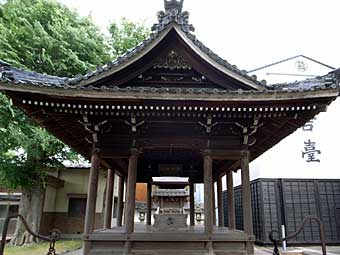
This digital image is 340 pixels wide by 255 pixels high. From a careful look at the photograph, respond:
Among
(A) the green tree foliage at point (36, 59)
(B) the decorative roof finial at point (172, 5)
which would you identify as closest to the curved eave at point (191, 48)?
(B) the decorative roof finial at point (172, 5)

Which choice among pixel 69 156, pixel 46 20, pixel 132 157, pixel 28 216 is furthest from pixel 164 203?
pixel 46 20

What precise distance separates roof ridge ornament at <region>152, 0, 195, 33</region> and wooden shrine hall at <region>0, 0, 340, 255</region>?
0.03 metres

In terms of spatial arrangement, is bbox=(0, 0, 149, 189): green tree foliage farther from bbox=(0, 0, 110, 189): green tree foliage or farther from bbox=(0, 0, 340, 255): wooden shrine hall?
bbox=(0, 0, 340, 255): wooden shrine hall

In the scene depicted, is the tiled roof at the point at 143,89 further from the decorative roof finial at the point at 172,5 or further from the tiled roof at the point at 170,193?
the tiled roof at the point at 170,193

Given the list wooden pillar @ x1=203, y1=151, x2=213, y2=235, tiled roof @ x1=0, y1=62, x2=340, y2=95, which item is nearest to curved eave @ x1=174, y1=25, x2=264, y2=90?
tiled roof @ x1=0, y1=62, x2=340, y2=95

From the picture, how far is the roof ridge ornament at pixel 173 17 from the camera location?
230 inches

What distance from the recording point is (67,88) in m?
4.85

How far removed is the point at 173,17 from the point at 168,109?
2.17 metres

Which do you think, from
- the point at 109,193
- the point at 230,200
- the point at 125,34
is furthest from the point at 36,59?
the point at 230,200

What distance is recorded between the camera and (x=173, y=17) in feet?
19.3

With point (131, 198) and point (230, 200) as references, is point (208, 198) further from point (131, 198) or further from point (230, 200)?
point (230, 200)

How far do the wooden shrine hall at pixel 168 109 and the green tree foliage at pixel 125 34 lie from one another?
27.4 feet

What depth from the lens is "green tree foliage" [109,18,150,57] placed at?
47.7ft

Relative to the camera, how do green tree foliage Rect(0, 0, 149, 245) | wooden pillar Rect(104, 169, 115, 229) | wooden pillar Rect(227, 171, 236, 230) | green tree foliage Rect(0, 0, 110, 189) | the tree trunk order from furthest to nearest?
the tree trunk < green tree foliage Rect(0, 0, 149, 245) < green tree foliage Rect(0, 0, 110, 189) < wooden pillar Rect(104, 169, 115, 229) < wooden pillar Rect(227, 171, 236, 230)
